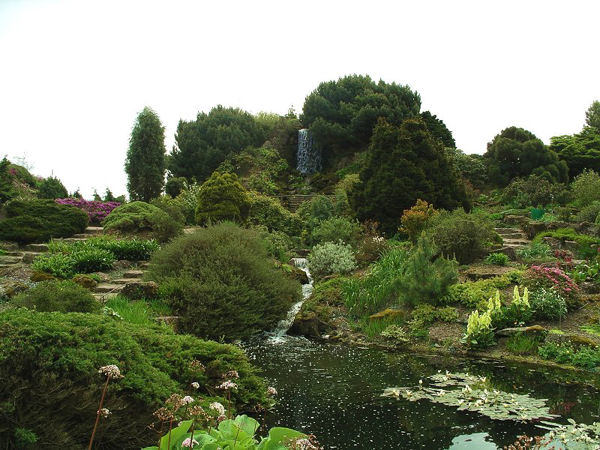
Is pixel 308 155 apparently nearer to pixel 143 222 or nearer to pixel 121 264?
pixel 143 222

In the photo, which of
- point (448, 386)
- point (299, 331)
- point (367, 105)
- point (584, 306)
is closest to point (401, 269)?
point (299, 331)

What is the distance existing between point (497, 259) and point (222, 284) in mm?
6635

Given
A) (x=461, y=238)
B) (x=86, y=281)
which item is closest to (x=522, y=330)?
(x=461, y=238)

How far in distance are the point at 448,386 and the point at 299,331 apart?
13.0 ft

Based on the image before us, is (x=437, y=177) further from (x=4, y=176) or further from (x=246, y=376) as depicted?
(x=4, y=176)

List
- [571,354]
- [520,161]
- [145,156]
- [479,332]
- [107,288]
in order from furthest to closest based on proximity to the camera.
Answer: [145,156]
[520,161]
[107,288]
[479,332]
[571,354]

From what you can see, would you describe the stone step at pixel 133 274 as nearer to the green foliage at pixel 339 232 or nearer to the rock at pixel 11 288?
the rock at pixel 11 288

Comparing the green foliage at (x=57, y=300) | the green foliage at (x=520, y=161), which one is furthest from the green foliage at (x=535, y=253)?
the green foliage at (x=520, y=161)

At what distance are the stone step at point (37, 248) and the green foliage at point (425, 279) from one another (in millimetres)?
10383

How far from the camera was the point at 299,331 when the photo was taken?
32.3 ft

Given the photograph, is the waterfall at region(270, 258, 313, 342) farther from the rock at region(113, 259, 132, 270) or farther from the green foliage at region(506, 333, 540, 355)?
the rock at region(113, 259, 132, 270)

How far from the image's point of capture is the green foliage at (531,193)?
62.3ft

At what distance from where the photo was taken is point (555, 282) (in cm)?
959

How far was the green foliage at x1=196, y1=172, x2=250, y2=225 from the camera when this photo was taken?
1750cm
